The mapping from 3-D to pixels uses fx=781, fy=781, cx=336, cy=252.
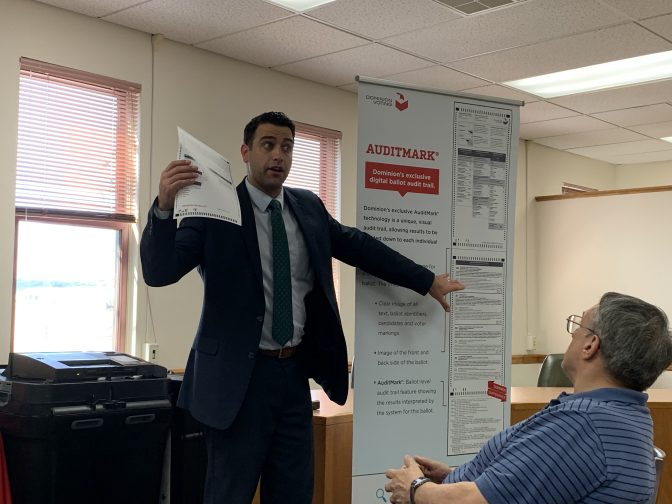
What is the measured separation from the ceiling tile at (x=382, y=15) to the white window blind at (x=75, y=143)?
121 centimetres

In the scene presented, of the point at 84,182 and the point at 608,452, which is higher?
the point at 84,182

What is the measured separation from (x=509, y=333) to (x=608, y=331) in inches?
49.7

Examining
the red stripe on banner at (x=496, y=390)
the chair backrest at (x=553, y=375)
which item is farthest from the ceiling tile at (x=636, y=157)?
the red stripe on banner at (x=496, y=390)

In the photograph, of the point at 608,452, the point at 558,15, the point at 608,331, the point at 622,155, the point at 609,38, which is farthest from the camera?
the point at 622,155

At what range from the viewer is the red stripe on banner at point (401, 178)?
8.80 feet

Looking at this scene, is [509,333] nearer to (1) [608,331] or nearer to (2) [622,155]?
(1) [608,331]

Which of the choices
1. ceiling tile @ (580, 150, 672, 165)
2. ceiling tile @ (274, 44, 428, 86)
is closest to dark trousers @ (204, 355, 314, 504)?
ceiling tile @ (274, 44, 428, 86)

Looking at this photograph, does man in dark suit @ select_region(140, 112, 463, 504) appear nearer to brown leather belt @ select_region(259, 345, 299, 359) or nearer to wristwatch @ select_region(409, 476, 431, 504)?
brown leather belt @ select_region(259, 345, 299, 359)

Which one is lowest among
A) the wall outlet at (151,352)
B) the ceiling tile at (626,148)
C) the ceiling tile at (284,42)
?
the wall outlet at (151,352)

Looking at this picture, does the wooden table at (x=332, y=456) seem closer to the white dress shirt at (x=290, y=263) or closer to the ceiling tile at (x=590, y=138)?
the white dress shirt at (x=290, y=263)

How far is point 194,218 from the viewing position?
2.23 m

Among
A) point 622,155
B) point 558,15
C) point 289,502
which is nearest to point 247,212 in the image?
point 289,502

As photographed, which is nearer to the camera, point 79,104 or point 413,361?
point 413,361

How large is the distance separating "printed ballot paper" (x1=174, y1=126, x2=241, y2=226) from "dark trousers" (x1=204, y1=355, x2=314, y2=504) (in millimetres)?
447
